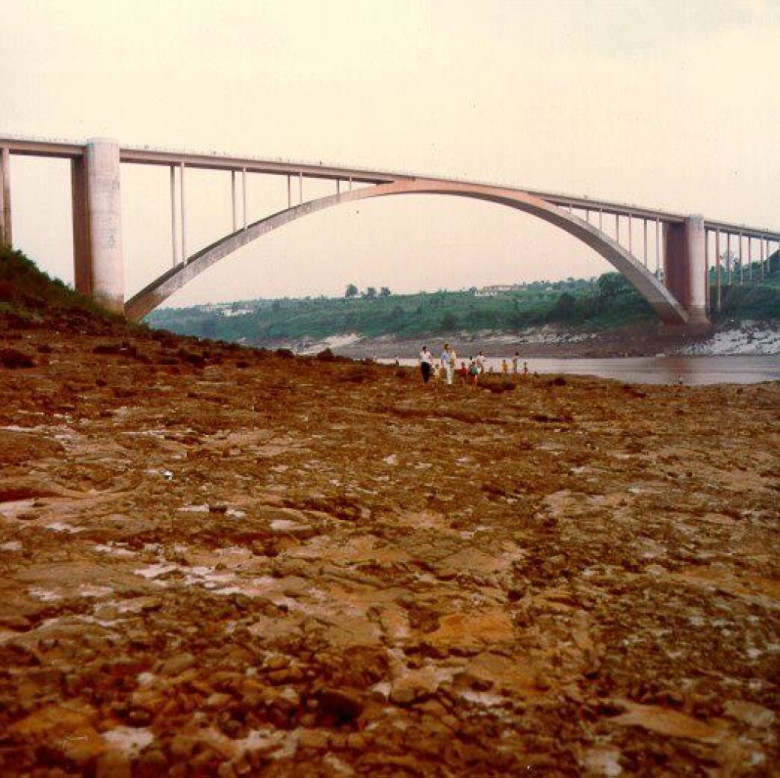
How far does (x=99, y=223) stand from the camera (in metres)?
29.0

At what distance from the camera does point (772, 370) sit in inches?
1583

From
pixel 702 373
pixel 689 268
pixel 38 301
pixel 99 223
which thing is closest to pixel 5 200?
pixel 99 223

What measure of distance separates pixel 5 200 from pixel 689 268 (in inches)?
1875

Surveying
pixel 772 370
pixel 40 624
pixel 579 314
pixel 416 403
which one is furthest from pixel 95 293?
pixel 579 314

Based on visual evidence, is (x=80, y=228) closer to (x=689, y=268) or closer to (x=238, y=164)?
(x=238, y=164)

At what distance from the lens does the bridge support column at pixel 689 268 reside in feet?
196

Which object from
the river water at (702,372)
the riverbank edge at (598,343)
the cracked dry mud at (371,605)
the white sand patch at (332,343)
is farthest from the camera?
the white sand patch at (332,343)

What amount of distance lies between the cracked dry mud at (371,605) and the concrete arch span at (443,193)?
898 inches

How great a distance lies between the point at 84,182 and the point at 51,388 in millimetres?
20045

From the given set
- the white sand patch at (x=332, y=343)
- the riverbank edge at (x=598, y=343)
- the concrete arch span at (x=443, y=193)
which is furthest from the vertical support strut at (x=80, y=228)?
the white sand patch at (x=332, y=343)

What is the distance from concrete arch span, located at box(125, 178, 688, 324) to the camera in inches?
1264

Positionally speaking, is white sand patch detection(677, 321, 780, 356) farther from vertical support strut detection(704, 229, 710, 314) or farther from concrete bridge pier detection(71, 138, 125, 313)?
concrete bridge pier detection(71, 138, 125, 313)

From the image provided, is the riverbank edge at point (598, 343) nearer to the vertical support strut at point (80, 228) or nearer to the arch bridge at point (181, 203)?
the arch bridge at point (181, 203)

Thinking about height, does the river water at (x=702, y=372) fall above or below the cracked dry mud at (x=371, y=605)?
above
